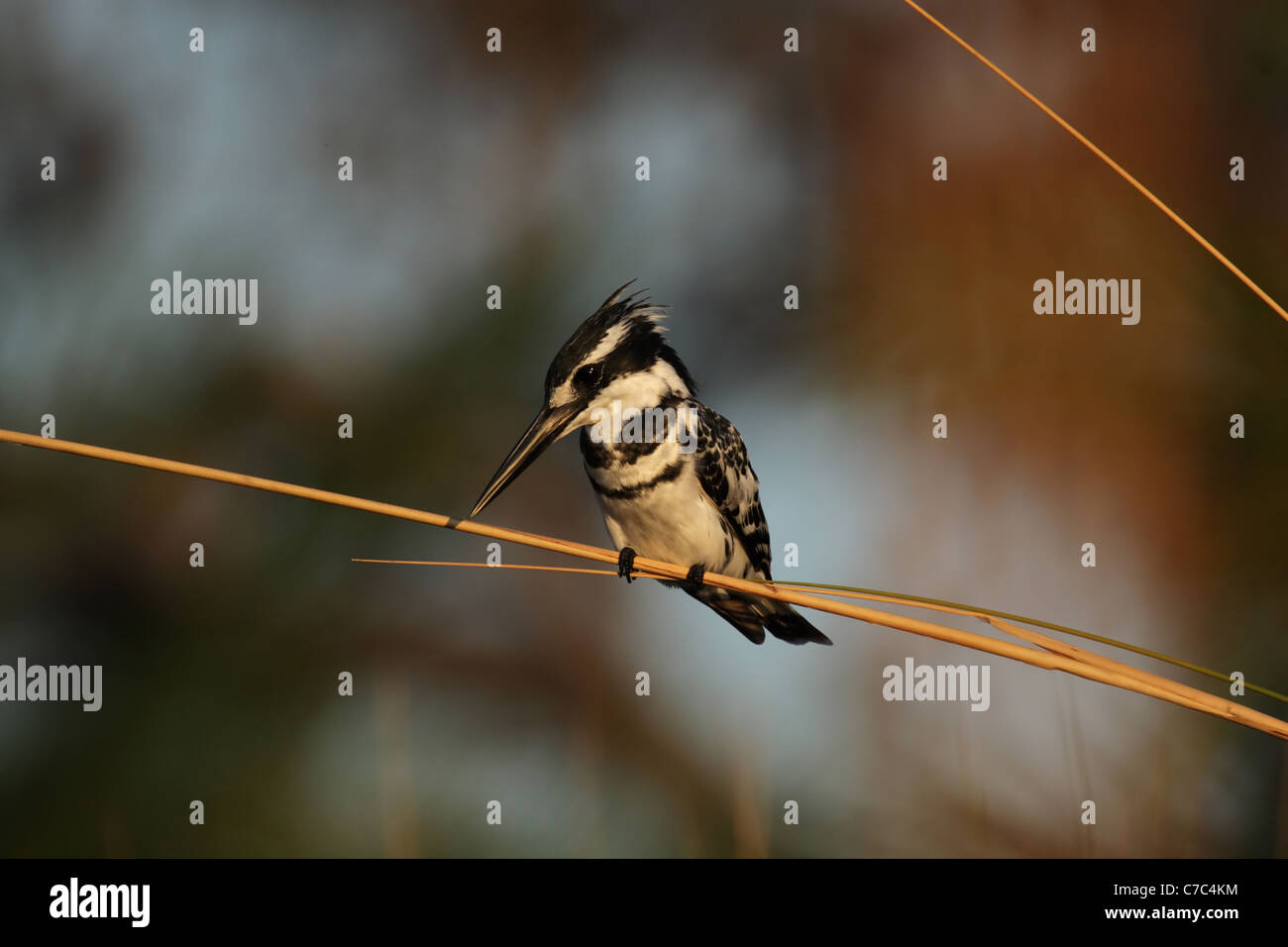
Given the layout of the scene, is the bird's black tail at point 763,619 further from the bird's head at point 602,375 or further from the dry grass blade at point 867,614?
the dry grass blade at point 867,614

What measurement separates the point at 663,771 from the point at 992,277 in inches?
89.8

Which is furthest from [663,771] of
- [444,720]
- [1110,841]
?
[1110,841]

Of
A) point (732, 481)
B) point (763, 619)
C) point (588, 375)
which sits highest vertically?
point (588, 375)

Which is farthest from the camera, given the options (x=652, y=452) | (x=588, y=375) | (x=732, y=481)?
(x=732, y=481)

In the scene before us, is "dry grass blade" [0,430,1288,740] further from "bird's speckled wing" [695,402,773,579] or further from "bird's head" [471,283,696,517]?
"bird's speckled wing" [695,402,773,579]

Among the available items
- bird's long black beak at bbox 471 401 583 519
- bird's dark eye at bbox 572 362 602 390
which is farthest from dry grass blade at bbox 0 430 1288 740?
bird's dark eye at bbox 572 362 602 390

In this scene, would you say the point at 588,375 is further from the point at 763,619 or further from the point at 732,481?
the point at 763,619

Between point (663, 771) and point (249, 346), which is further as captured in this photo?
point (249, 346)

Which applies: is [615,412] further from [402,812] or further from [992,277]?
[992,277]

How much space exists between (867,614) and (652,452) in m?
1.56

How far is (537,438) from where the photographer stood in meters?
2.59

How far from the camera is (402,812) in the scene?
173cm

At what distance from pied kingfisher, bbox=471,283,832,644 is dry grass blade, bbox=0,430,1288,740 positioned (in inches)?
44.4

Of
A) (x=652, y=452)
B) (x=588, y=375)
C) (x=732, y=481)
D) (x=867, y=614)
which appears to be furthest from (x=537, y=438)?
(x=867, y=614)
